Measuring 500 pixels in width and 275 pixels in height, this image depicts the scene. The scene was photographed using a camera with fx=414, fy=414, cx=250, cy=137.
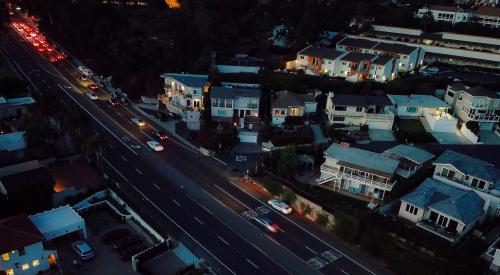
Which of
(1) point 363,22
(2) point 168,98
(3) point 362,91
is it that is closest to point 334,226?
(3) point 362,91

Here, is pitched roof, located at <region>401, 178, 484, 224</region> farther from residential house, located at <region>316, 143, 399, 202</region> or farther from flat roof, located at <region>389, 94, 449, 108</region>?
flat roof, located at <region>389, 94, 449, 108</region>

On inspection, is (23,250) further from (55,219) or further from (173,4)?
(173,4)

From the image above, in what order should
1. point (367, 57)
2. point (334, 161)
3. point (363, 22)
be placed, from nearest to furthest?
point (334, 161), point (367, 57), point (363, 22)

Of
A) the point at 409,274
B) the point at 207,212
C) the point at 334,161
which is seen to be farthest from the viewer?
the point at 334,161

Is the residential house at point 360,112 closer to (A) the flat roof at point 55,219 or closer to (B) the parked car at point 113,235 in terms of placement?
(B) the parked car at point 113,235

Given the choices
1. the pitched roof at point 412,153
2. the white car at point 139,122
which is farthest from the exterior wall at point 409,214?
the white car at point 139,122

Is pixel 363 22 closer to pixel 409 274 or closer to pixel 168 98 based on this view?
pixel 168 98

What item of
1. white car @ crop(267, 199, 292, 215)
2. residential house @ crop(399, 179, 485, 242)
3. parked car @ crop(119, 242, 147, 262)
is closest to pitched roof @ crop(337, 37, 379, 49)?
residential house @ crop(399, 179, 485, 242)
